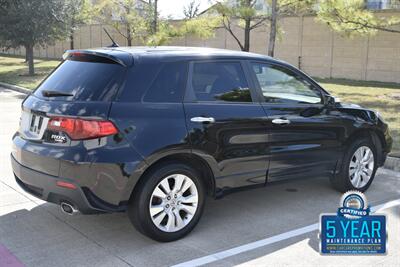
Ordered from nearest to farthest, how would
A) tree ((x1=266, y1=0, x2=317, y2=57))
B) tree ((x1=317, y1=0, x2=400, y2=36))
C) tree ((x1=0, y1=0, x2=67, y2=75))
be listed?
tree ((x1=317, y1=0, x2=400, y2=36)) < tree ((x1=266, y1=0, x2=317, y2=57)) < tree ((x1=0, y1=0, x2=67, y2=75))

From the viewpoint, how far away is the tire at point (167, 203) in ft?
13.5

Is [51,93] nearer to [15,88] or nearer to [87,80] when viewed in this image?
[87,80]

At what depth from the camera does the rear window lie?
407cm

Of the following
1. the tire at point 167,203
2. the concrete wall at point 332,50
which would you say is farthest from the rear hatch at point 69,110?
the concrete wall at point 332,50

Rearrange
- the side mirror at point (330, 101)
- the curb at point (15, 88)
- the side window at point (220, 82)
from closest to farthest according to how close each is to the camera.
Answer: the side window at point (220, 82) → the side mirror at point (330, 101) → the curb at point (15, 88)

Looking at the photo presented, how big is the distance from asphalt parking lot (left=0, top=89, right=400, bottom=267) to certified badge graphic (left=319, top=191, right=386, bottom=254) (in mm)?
78

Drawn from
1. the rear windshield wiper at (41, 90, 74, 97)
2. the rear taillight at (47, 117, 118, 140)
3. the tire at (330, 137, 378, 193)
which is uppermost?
the rear windshield wiper at (41, 90, 74, 97)

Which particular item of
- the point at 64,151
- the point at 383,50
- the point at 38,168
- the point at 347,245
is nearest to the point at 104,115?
the point at 64,151

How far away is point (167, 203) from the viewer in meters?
4.27

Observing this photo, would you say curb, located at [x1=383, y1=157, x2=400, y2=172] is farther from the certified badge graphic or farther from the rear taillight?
the rear taillight

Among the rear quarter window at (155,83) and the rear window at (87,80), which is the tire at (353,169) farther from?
the rear window at (87,80)

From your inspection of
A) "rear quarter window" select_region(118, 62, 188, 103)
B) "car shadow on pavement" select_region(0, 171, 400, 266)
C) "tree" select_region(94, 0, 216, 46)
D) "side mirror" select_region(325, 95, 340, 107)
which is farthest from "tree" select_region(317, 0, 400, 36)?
"rear quarter window" select_region(118, 62, 188, 103)

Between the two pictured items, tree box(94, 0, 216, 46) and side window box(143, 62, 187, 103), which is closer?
side window box(143, 62, 187, 103)

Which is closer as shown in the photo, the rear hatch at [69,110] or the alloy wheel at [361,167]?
the rear hatch at [69,110]
